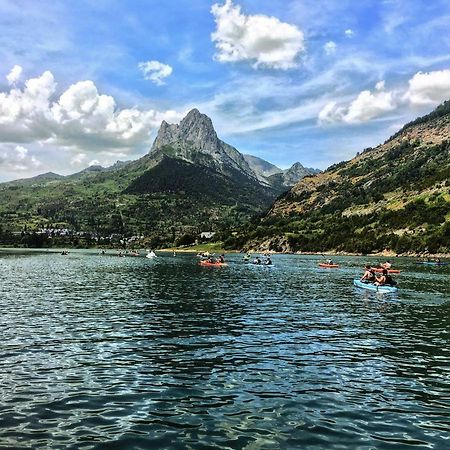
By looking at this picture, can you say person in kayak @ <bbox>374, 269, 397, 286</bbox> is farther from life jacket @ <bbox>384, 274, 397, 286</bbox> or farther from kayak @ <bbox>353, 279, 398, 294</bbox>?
kayak @ <bbox>353, 279, 398, 294</bbox>

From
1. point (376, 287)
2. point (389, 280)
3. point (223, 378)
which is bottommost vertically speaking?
point (223, 378)

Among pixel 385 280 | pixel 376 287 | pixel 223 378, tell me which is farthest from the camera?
pixel 376 287

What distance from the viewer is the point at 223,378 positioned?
24.6 m

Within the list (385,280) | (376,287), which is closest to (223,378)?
(376,287)

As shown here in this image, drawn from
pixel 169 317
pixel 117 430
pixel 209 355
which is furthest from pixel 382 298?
pixel 117 430

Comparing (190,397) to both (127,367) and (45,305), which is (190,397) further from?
(45,305)

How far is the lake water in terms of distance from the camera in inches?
682

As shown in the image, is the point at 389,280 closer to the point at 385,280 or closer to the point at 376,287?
the point at 385,280

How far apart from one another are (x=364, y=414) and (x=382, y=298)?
47.9m

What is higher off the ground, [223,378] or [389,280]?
[389,280]

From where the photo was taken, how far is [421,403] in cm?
2123

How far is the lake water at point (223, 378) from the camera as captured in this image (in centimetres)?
1733

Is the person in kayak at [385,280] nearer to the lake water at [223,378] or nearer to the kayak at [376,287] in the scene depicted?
the kayak at [376,287]

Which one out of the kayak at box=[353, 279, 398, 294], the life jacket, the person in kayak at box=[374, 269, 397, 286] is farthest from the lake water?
the life jacket
